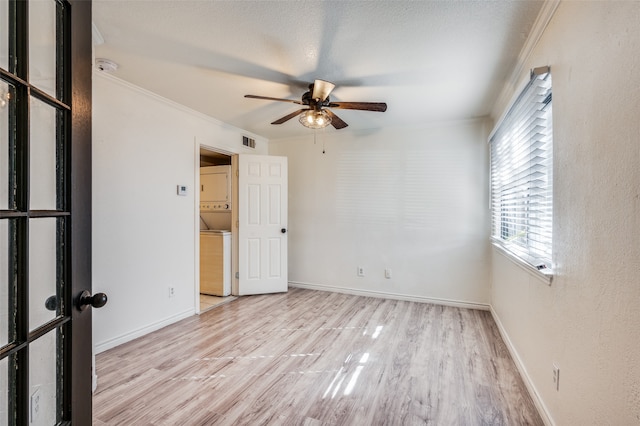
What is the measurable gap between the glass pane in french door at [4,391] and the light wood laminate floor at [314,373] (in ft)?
4.23

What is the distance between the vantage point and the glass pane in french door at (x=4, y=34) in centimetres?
62

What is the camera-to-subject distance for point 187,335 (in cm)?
286

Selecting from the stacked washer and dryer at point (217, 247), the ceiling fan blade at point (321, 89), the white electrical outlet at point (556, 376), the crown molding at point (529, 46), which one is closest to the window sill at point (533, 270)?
the white electrical outlet at point (556, 376)

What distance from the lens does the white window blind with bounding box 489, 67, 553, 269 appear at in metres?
1.80

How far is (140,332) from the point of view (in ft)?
9.25

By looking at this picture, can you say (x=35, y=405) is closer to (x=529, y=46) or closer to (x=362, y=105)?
(x=362, y=105)

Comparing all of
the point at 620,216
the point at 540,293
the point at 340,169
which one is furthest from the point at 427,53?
the point at 340,169

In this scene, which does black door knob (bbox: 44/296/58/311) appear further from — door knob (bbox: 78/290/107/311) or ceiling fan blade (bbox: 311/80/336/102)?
ceiling fan blade (bbox: 311/80/336/102)

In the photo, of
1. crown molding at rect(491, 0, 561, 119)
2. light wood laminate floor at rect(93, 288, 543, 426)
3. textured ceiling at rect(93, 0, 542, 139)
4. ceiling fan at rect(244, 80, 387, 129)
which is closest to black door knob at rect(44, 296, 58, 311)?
light wood laminate floor at rect(93, 288, 543, 426)

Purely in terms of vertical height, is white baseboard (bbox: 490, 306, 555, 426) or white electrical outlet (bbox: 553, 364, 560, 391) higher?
white electrical outlet (bbox: 553, 364, 560, 391)

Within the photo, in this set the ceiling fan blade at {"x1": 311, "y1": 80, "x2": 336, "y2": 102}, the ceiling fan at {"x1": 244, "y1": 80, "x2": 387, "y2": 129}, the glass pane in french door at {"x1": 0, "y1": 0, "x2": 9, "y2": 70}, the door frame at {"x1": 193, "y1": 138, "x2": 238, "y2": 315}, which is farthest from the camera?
the door frame at {"x1": 193, "y1": 138, "x2": 238, "y2": 315}

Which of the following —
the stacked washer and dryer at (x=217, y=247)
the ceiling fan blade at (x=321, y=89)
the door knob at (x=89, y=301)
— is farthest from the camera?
the stacked washer and dryer at (x=217, y=247)

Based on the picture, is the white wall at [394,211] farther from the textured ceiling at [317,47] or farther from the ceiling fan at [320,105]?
the ceiling fan at [320,105]

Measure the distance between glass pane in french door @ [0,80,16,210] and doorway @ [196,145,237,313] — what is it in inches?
116
